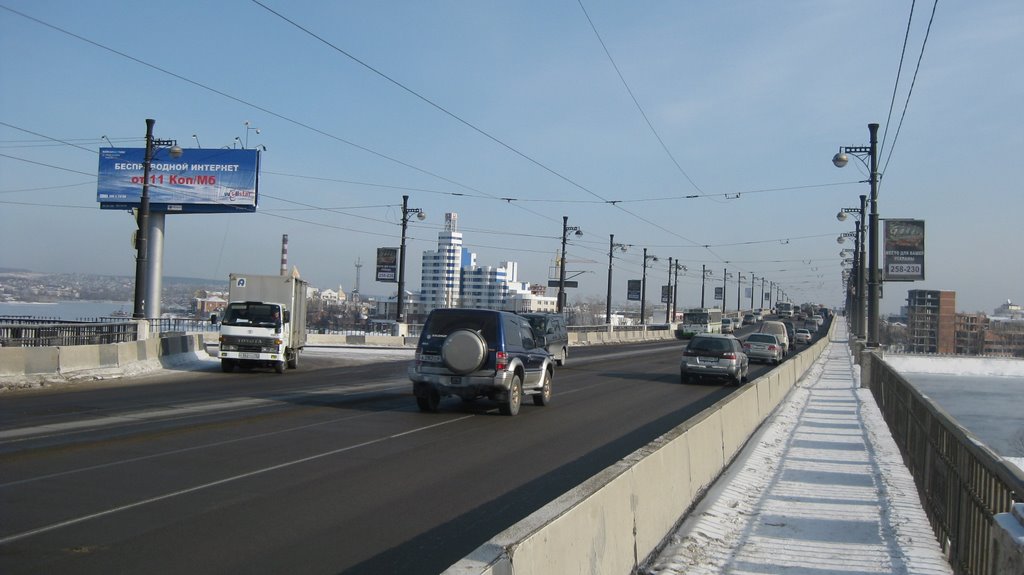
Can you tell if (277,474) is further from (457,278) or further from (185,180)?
(457,278)

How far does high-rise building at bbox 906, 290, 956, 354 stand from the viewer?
95.0m

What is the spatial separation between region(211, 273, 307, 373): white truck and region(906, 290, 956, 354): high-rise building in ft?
284

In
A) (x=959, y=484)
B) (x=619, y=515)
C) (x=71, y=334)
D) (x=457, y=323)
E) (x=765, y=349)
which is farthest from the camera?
(x=765, y=349)

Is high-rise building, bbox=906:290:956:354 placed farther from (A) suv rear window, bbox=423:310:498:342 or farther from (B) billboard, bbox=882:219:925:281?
(A) suv rear window, bbox=423:310:498:342

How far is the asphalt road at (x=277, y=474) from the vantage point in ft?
21.1

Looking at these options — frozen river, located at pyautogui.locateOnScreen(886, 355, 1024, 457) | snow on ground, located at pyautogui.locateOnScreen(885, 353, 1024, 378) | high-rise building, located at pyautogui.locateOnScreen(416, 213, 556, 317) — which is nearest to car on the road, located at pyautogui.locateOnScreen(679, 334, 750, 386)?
frozen river, located at pyautogui.locateOnScreen(886, 355, 1024, 457)

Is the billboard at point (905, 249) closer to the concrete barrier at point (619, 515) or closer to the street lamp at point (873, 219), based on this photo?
the street lamp at point (873, 219)

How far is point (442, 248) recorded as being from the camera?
112m

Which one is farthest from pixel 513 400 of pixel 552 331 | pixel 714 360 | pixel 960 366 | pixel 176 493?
pixel 960 366

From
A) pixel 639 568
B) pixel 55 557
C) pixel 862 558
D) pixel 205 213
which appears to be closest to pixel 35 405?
pixel 55 557

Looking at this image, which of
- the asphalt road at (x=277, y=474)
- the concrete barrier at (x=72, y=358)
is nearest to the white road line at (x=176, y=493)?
the asphalt road at (x=277, y=474)

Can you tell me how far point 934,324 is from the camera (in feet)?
322

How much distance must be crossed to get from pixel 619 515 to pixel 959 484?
3.07 m

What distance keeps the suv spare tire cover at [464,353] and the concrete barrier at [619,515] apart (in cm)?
557
